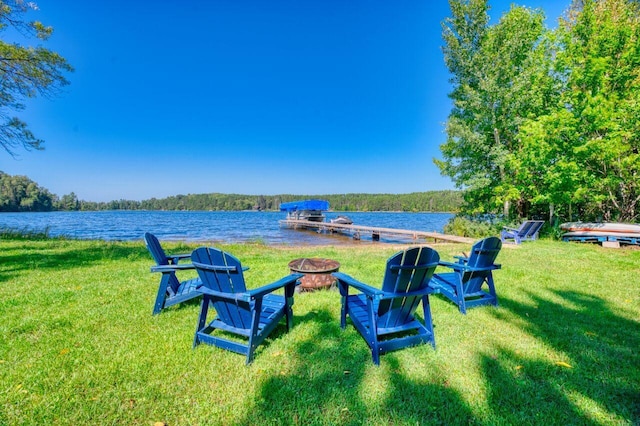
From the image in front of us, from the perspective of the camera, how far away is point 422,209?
84688mm

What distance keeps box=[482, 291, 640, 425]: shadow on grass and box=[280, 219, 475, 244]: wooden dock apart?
992cm

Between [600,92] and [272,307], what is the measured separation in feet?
49.9

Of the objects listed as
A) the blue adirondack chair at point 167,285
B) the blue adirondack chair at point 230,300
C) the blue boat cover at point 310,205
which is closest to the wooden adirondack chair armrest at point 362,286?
the blue adirondack chair at point 230,300

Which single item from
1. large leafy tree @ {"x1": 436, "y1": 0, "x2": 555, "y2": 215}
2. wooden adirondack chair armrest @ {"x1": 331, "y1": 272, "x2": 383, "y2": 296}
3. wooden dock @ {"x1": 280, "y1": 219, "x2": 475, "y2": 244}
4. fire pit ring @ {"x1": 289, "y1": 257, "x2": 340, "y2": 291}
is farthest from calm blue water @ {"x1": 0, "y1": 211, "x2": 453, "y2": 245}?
wooden adirondack chair armrest @ {"x1": 331, "y1": 272, "x2": 383, "y2": 296}

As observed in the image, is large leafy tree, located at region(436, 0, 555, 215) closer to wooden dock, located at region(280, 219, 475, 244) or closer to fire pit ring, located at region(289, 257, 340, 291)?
wooden dock, located at region(280, 219, 475, 244)

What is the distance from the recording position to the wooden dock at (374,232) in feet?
50.3

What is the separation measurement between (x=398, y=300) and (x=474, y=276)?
78.3 inches

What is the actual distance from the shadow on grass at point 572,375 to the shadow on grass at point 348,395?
419mm

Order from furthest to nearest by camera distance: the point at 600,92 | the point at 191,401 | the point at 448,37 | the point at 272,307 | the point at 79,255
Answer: the point at 448,37 → the point at 600,92 → the point at 79,255 → the point at 272,307 → the point at 191,401

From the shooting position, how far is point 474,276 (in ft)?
13.4

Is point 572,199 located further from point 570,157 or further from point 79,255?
point 79,255

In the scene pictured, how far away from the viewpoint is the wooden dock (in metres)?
15.3

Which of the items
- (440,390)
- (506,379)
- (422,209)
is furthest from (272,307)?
(422,209)

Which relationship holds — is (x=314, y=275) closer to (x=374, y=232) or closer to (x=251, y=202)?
(x=374, y=232)
